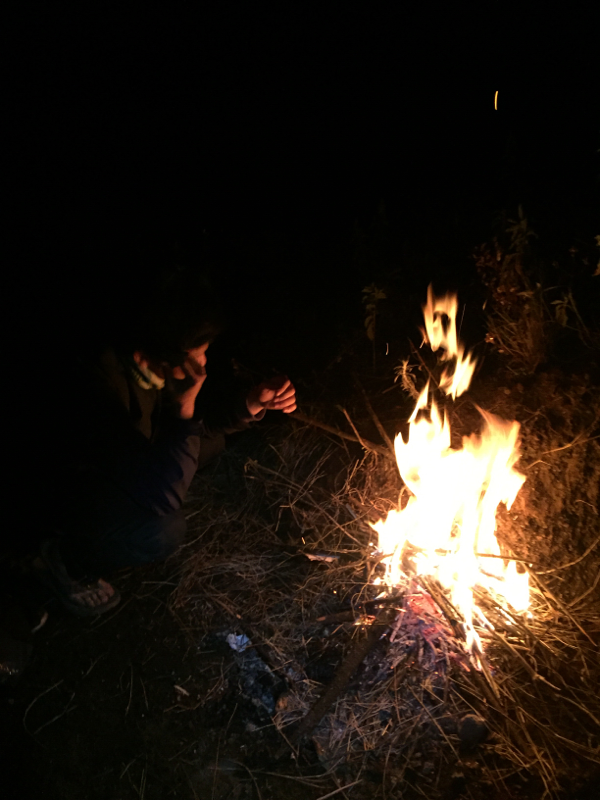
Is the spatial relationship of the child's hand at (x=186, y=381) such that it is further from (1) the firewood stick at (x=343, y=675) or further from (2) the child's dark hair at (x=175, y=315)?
(1) the firewood stick at (x=343, y=675)

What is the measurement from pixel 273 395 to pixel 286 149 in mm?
2887

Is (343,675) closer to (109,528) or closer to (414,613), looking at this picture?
(414,613)

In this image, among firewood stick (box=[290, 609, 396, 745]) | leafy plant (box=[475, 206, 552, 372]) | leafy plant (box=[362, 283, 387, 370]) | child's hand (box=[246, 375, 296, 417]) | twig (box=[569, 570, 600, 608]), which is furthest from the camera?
leafy plant (box=[362, 283, 387, 370])

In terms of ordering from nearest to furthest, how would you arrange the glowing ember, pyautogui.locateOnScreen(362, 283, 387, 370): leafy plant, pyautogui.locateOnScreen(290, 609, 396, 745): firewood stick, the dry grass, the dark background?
the dry grass
pyautogui.locateOnScreen(290, 609, 396, 745): firewood stick
the glowing ember
pyautogui.locateOnScreen(362, 283, 387, 370): leafy plant
the dark background

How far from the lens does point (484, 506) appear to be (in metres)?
2.68

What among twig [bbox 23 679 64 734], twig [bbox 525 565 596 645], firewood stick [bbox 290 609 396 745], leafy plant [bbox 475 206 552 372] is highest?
leafy plant [bbox 475 206 552 372]

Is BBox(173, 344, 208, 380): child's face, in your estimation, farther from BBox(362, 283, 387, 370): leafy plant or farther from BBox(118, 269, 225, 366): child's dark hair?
BBox(362, 283, 387, 370): leafy plant

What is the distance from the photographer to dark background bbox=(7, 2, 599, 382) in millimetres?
4078

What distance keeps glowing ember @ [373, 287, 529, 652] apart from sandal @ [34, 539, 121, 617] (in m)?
1.49

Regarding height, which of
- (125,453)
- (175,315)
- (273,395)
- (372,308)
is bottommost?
(372,308)

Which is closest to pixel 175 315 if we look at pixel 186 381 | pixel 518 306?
pixel 186 381

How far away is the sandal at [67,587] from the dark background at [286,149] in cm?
169

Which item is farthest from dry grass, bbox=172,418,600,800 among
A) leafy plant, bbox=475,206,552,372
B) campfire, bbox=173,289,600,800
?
leafy plant, bbox=475,206,552,372

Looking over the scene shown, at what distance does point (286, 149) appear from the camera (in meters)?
4.68
